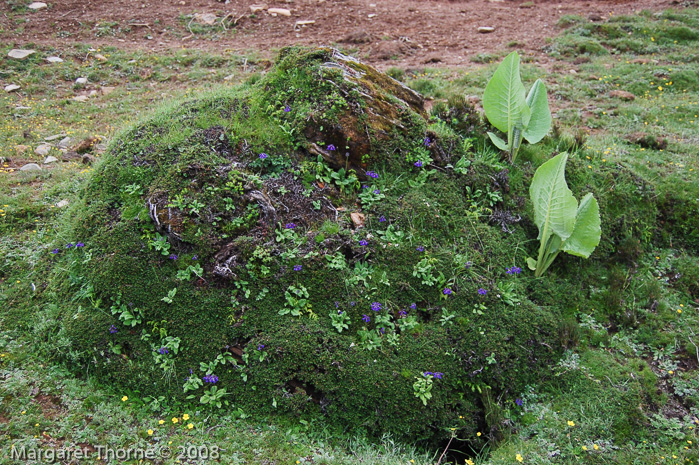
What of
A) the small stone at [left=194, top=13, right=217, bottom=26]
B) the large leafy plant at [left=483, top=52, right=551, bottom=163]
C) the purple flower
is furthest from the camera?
the small stone at [left=194, top=13, right=217, bottom=26]

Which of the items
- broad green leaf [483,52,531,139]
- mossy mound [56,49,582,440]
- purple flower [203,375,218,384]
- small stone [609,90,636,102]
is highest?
broad green leaf [483,52,531,139]

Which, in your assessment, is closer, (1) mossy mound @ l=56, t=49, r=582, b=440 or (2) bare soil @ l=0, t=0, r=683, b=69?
(1) mossy mound @ l=56, t=49, r=582, b=440

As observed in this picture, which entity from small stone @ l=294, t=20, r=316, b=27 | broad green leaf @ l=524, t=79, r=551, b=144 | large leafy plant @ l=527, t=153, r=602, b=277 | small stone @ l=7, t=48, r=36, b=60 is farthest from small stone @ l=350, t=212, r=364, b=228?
small stone @ l=7, t=48, r=36, b=60

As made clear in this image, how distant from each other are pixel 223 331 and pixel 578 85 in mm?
6792

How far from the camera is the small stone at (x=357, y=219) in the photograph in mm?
4180

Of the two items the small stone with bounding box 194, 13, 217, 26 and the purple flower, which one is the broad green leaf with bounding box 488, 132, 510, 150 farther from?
the small stone with bounding box 194, 13, 217, 26

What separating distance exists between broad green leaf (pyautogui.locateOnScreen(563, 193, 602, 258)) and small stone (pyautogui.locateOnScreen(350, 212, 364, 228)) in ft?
6.20

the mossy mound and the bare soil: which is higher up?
the bare soil

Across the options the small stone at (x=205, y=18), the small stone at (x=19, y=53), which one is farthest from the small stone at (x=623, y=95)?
the small stone at (x=19, y=53)

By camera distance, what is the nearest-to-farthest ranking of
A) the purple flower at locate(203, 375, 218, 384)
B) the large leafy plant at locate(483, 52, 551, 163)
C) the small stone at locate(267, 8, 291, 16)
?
the purple flower at locate(203, 375, 218, 384) < the large leafy plant at locate(483, 52, 551, 163) < the small stone at locate(267, 8, 291, 16)

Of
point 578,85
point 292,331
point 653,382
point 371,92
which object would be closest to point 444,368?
point 292,331

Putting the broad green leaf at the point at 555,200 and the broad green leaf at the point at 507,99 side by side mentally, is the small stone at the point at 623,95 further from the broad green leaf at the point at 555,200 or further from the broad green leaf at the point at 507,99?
the broad green leaf at the point at 555,200

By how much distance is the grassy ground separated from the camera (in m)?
3.25

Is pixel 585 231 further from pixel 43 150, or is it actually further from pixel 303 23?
pixel 303 23
